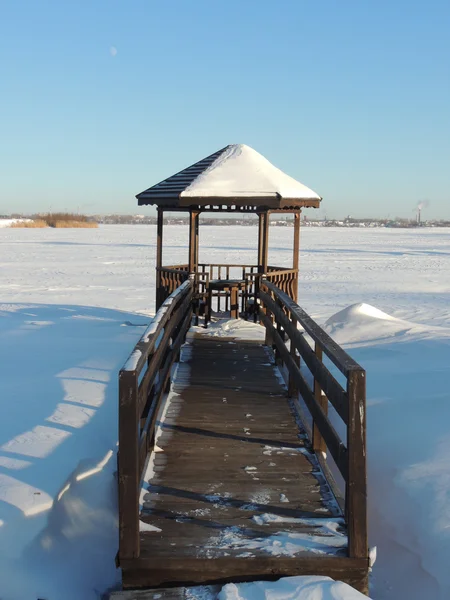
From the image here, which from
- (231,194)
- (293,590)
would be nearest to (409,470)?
(293,590)

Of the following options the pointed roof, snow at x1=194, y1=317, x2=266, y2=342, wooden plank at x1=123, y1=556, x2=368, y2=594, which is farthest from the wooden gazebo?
wooden plank at x1=123, y1=556, x2=368, y2=594

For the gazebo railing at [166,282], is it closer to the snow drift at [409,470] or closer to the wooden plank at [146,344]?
the snow drift at [409,470]

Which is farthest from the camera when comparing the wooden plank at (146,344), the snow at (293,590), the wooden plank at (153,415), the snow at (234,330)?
the snow at (234,330)

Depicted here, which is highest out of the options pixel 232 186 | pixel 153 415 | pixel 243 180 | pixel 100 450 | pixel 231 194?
pixel 243 180

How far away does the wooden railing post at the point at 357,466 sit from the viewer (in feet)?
11.7

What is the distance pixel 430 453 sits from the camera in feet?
17.8

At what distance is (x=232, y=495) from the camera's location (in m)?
4.36

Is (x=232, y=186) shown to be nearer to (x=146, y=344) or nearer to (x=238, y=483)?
(x=146, y=344)

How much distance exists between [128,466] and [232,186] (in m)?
7.77

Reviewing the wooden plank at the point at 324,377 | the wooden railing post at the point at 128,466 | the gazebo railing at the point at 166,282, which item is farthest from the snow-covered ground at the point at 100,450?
the wooden plank at the point at 324,377

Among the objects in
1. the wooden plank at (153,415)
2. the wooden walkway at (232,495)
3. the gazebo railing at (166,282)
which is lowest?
the wooden walkway at (232,495)

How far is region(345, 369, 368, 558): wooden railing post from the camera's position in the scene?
3.56m

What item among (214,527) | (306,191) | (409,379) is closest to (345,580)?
(214,527)

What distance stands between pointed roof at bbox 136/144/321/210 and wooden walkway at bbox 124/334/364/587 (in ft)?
14.6
